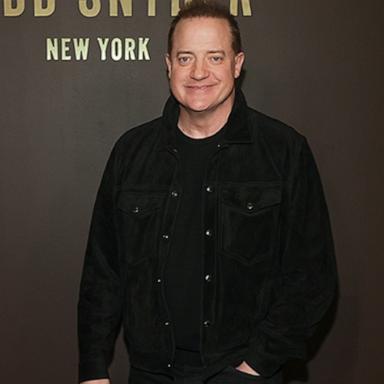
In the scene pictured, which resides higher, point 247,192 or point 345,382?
point 247,192

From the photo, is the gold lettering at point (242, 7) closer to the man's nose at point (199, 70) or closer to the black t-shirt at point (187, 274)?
the man's nose at point (199, 70)

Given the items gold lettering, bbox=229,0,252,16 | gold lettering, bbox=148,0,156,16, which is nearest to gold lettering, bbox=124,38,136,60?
gold lettering, bbox=148,0,156,16

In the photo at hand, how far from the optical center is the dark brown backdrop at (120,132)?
92.8 inches

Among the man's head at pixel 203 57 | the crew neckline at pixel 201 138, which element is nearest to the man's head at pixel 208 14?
the man's head at pixel 203 57

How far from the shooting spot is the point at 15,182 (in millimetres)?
2439

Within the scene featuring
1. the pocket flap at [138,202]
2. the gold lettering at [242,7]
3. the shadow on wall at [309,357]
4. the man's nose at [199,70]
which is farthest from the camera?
the shadow on wall at [309,357]

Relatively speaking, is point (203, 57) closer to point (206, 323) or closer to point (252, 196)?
point (252, 196)

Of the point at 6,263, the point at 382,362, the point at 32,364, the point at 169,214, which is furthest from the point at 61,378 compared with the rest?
the point at 382,362

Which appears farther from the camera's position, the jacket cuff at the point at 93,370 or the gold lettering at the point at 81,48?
the gold lettering at the point at 81,48

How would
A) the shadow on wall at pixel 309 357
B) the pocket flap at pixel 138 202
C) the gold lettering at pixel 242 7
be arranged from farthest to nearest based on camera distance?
the shadow on wall at pixel 309 357 < the gold lettering at pixel 242 7 < the pocket flap at pixel 138 202

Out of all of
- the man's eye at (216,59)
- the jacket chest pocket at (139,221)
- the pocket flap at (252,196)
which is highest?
the man's eye at (216,59)

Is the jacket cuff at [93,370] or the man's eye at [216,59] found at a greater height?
the man's eye at [216,59]

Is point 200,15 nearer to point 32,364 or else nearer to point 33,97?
point 33,97

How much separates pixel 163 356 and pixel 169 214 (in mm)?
365
